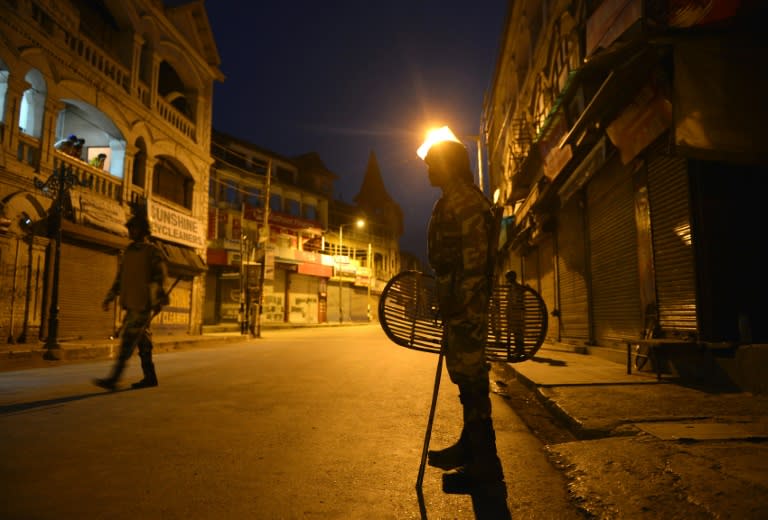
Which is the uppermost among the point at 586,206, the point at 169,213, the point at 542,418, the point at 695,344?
the point at 169,213

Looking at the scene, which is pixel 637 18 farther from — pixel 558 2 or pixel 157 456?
pixel 157 456

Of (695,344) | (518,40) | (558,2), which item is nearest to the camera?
(695,344)

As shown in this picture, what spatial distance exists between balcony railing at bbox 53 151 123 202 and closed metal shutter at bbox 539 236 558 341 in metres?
13.8

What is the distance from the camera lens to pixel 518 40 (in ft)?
55.9

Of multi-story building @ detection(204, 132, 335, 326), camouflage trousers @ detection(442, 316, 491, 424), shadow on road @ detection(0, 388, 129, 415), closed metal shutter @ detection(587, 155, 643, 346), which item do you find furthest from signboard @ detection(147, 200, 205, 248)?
camouflage trousers @ detection(442, 316, 491, 424)

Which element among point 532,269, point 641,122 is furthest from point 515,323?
point 532,269

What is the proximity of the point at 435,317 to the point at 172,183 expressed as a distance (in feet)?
65.5

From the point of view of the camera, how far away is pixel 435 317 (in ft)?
10.5

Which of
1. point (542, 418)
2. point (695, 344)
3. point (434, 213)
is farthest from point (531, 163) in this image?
point (434, 213)

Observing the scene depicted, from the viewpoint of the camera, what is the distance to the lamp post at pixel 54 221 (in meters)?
10.4

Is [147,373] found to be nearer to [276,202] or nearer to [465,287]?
[465,287]

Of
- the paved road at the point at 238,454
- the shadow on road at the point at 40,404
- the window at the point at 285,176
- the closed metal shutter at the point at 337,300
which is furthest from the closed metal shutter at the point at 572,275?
the closed metal shutter at the point at 337,300

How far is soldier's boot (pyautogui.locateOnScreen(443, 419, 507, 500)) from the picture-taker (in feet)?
8.48

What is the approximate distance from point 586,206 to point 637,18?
13.8 feet
